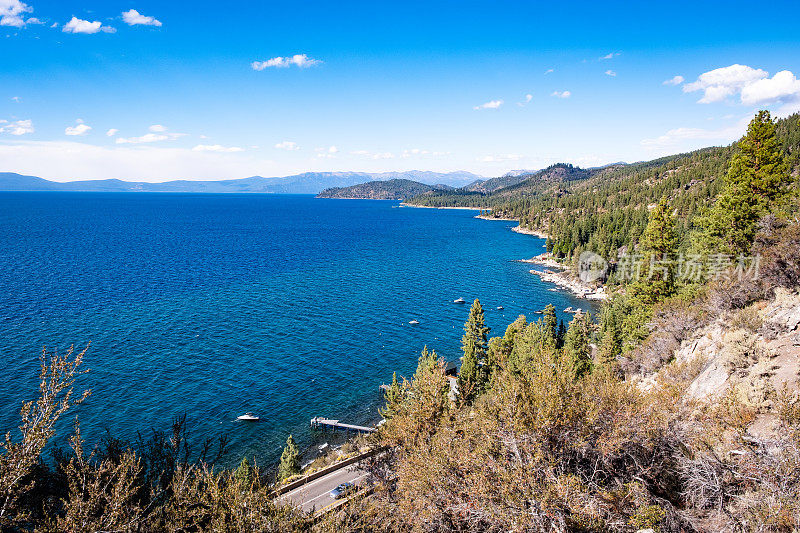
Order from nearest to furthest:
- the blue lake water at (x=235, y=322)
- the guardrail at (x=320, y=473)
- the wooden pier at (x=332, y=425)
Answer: the guardrail at (x=320, y=473) → the wooden pier at (x=332, y=425) → the blue lake water at (x=235, y=322)

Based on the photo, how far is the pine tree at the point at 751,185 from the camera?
30797 mm

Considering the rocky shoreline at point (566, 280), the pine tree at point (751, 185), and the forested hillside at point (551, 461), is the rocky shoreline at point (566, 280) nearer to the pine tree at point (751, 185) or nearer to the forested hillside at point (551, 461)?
the pine tree at point (751, 185)

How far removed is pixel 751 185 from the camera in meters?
31.6

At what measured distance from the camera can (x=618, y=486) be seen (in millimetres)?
13398

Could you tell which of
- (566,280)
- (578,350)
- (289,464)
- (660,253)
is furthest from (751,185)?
(566,280)

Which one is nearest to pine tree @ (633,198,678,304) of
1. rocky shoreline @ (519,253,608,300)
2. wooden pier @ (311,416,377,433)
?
wooden pier @ (311,416,377,433)

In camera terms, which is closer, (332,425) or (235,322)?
(332,425)

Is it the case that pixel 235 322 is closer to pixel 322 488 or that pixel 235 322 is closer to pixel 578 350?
pixel 322 488

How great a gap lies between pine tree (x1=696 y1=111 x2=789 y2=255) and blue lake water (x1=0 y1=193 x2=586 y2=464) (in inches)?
1398

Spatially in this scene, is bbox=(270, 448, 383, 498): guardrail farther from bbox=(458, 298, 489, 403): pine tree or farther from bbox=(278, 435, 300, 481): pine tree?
bbox=(458, 298, 489, 403): pine tree

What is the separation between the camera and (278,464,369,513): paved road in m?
26.6

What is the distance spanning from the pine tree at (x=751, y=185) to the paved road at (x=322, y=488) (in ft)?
114

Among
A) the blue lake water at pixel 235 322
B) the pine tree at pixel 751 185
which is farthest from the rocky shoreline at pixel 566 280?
the pine tree at pixel 751 185

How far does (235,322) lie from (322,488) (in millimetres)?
41327
